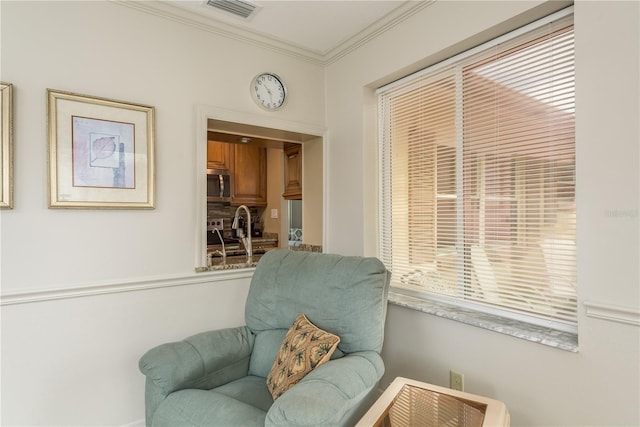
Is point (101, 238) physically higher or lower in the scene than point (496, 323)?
higher

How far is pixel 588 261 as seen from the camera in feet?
4.39

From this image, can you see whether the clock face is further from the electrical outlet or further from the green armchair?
the electrical outlet

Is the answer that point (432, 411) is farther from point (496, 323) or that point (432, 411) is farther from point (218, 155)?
point (218, 155)

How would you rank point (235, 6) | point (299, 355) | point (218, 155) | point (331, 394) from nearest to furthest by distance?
point (331, 394) < point (299, 355) < point (235, 6) < point (218, 155)

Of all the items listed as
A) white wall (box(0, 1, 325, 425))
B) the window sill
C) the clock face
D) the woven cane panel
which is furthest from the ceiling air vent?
the woven cane panel

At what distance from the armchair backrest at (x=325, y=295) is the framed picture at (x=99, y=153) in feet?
2.80

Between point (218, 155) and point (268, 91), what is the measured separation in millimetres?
2254

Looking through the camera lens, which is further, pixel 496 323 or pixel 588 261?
pixel 496 323

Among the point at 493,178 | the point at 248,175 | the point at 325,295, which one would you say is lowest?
the point at 325,295

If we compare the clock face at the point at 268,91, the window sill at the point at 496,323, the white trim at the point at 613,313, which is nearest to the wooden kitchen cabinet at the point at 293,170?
the clock face at the point at 268,91

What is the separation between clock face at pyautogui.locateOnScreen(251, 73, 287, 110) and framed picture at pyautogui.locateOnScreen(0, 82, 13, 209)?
4.34 feet

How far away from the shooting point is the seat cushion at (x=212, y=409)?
1277mm

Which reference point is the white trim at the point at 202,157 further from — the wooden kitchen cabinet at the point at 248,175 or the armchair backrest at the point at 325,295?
the wooden kitchen cabinet at the point at 248,175

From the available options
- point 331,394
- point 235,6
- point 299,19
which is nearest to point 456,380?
point 331,394
